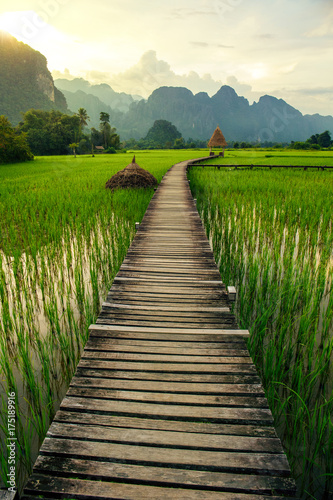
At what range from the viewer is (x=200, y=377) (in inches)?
67.5

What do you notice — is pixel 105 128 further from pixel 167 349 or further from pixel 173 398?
pixel 173 398

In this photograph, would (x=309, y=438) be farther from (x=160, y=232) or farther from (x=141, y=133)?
(x=141, y=133)

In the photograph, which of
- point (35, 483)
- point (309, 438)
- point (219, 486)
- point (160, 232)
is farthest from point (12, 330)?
point (160, 232)

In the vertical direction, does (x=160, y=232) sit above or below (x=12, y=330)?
above

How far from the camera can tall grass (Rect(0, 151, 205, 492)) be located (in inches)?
72.2

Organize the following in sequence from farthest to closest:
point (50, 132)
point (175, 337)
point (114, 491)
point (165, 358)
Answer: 1. point (50, 132)
2. point (175, 337)
3. point (165, 358)
4. point (114, 491)

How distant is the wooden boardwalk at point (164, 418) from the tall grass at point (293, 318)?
1.02 feet

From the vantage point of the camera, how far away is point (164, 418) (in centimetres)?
144

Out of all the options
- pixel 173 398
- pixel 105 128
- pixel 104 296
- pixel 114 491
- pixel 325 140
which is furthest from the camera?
pixel 325 140

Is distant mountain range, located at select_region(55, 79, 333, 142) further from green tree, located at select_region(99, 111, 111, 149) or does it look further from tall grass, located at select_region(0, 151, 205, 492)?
tall grass, located at select_region(0, 151, 205, 492)

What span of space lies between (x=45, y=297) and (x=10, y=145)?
21.8 metres

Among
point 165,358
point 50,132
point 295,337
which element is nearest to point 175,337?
point 165,358

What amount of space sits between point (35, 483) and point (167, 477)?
1.85ft

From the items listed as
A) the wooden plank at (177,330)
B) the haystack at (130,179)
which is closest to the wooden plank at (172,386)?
the wooden plank at (177,330)
